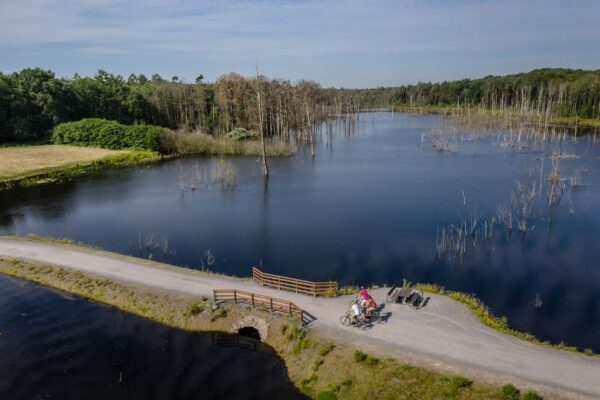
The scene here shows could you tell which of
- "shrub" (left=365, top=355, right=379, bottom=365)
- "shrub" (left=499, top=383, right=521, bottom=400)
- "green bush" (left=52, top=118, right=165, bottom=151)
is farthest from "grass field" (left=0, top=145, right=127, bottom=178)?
"shrub" (left=499, top=383, right=521, bottom=400)

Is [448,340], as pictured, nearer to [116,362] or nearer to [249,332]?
[249,332]

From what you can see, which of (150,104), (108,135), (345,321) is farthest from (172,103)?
(345,321)

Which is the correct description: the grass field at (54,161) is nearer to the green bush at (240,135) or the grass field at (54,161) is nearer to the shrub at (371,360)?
the green bush at (240,135)

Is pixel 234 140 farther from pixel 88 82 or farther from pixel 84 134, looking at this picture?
pixel 88 82

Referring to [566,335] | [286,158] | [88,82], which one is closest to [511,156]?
[286,158]

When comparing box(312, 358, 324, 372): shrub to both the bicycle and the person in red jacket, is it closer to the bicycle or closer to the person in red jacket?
the bicycle

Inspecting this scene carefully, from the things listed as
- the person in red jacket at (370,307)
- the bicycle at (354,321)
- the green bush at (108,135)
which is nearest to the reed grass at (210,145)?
the green bush at (108,135)

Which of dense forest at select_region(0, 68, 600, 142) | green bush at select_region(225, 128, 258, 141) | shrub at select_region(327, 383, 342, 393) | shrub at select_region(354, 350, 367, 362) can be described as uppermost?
dense forest at select_region(0, 68, 600, 142)
